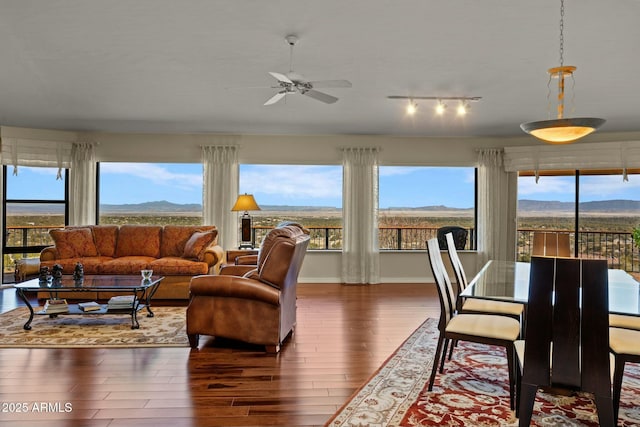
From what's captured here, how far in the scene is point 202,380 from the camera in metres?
3.05

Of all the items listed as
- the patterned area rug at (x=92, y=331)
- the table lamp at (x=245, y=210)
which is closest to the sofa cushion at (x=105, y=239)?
the patterned area rug at (x=92, y=331)

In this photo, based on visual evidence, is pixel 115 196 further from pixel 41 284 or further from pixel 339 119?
pixel 339 119

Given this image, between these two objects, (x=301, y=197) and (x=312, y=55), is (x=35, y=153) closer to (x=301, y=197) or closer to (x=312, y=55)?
(x=301, y=197)

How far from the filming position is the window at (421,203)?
7586 millimetres

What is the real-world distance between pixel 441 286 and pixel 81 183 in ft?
20.0

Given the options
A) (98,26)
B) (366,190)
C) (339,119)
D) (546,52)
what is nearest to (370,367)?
(546,52)

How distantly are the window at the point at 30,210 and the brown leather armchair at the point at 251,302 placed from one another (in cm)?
452

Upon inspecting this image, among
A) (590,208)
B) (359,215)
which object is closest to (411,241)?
(359,215)

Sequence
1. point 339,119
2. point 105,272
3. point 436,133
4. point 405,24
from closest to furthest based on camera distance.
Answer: point 405,24, point 105,272, point 339,119, point 436,133

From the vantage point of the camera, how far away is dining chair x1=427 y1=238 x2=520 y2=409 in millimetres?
2701

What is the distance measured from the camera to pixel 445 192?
7695mm

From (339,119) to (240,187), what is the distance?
7.25ft

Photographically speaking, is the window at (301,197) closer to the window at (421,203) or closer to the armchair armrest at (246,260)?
the window at (421,203)

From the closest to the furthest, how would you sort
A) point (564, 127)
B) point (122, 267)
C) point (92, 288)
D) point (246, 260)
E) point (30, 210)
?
point (564, 127) < point (92, 288) < point (122, 267) < point (246, 260) < point (30, 210)
